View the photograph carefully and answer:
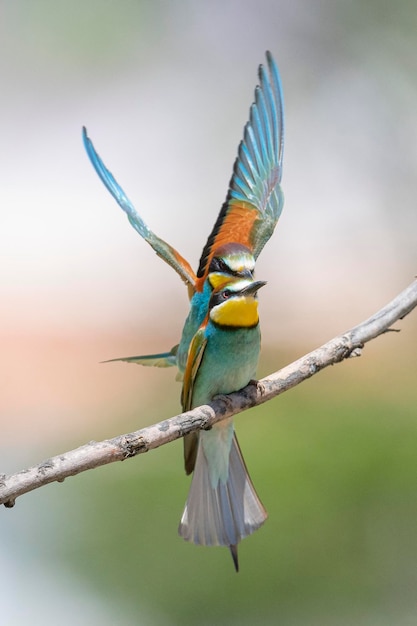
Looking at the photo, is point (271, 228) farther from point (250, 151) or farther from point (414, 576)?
point (414, 576)

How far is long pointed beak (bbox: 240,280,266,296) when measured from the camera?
137 centimetres

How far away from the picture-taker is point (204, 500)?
1.68m

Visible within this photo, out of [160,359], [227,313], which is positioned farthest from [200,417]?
[160,359]

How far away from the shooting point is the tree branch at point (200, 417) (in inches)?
45.6

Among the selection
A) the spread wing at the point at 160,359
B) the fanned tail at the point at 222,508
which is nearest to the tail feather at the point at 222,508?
the fanned tail at the point at 222,508

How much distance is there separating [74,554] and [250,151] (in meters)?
1.61

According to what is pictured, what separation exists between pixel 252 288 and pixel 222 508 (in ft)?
1.53

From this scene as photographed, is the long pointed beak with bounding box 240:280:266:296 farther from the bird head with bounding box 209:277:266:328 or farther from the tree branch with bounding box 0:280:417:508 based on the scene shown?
the tree branch with bounding box 0:280:417:508

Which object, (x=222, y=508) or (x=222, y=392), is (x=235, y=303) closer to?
(x=222, y=392)

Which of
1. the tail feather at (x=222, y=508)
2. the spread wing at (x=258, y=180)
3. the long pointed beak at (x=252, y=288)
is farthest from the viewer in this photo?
the tail feather at (x=222, y=508)

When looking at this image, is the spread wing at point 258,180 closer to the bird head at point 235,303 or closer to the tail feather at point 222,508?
the bird head at point 235,303

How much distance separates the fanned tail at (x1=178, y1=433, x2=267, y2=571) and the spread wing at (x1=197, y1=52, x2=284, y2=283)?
0.39 m

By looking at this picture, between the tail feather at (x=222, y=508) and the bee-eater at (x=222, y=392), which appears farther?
the tail feather at (x=222, y=508)

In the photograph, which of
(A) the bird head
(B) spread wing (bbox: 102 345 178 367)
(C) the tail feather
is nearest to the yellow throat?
(A) the bird head
